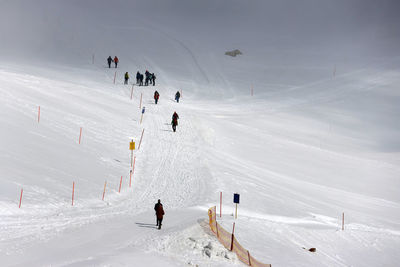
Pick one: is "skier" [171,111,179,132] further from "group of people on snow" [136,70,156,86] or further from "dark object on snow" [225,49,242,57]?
"dark object on snow" [225,49,242,57]

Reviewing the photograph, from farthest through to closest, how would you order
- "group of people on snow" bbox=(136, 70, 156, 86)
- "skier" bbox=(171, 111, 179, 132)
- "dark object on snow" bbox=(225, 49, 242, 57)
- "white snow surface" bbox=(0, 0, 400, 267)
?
1. "dark object on snow" bbox=(225, 49, 242, 57)
2. "group of people on snow" bbox=(136, 70, 156, 86)
3. "skier" bbox=(171, 111, 179, 132)
4. "white snow surface" bbox=(0, 0, 400, 267)

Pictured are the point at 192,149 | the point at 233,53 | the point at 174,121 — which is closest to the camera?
the point at 192,149

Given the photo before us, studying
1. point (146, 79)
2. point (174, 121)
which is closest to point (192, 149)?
point (174, 121)

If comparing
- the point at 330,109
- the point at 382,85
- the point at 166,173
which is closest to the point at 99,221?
the point at 166,173

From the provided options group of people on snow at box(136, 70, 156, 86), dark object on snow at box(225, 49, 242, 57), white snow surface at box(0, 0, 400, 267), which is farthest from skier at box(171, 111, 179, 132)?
dark object on snow at box(225, 49, 242, 57)

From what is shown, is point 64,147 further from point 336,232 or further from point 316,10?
point 316,10

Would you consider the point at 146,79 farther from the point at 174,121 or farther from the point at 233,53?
the point at 233,53

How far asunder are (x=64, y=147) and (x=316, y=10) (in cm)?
8108

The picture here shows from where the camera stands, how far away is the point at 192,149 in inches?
1020

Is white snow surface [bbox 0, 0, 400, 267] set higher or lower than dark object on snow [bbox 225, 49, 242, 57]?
lower

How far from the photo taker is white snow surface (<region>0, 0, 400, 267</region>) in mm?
13211

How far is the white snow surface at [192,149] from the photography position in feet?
43.3

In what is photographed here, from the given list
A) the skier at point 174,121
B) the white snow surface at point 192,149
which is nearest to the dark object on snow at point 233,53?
the white snow surface at point 192,149

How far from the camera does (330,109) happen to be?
37.9 meters
